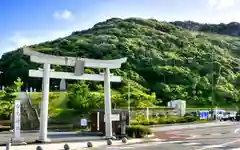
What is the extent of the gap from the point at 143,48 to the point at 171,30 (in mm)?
55835

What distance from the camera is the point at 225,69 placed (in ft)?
334

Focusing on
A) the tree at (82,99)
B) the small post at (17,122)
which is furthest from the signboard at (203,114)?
the small post at (17,122)

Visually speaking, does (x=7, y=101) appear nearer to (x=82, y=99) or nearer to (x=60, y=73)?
(x=82, y=99)

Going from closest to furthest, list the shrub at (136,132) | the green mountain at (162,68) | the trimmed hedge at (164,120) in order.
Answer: the shrub at (136,132) < the trimmed hedge at (164,120) < the green mountain at (162,68)

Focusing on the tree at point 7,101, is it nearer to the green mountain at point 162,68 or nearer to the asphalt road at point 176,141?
the asphalt road at point 176,141

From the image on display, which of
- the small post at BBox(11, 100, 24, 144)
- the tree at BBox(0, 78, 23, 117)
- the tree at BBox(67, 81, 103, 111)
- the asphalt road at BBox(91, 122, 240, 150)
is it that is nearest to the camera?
the asphalt road at BBox(91, 122, 240, 150)

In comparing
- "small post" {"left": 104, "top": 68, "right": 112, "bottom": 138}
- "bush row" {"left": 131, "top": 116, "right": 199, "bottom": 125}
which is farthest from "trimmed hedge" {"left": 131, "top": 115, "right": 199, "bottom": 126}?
"small post" {"left": 104, "top": 68, "right": 112, "bottom": 138}

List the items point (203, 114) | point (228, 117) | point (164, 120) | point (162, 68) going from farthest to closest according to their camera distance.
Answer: point (162, 68) < point (228, 117) < point (203, 114) < point (164, 120)

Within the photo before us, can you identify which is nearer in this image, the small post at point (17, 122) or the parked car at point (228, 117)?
the small post at point (17, 122)

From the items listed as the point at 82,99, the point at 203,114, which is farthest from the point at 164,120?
the point at 203,114

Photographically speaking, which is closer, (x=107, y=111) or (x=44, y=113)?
(x=44, y=113)

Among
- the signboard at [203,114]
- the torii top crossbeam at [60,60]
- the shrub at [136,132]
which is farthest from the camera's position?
the signboard at [203,114]

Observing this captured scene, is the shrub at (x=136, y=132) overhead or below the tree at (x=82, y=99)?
below

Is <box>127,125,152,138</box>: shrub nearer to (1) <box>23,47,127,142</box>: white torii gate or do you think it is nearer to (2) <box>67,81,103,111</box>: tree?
(1) <box>23,47,127,142</box>: white torii gate
